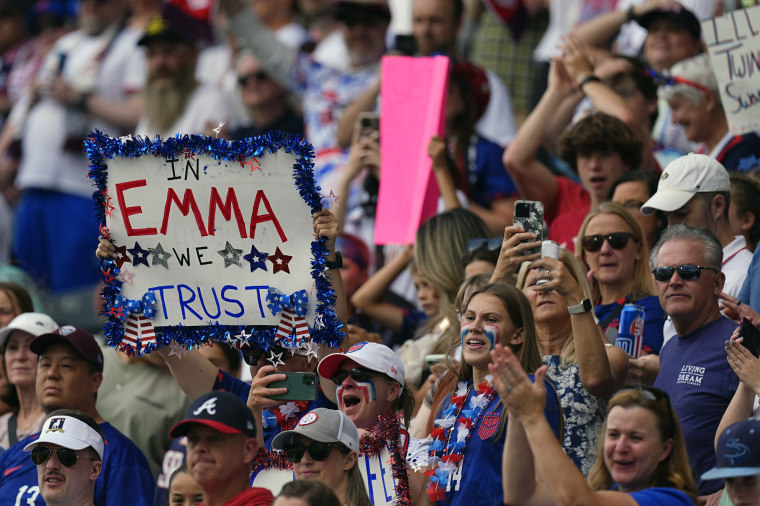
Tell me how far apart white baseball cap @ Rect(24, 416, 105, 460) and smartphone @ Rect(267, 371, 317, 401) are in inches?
37.5

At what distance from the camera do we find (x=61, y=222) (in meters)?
12.9

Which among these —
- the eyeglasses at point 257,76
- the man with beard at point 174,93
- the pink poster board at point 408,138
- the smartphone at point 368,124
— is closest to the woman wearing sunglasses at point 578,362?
the pink poster board at point 408,138

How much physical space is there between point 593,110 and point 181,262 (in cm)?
356

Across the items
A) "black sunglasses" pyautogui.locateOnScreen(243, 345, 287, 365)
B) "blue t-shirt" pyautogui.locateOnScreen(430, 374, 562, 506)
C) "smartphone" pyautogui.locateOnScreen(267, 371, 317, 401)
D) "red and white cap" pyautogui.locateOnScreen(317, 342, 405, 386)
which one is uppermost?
"black sunglasses" pyautogui.locateOnScreen(243, 345, 287, 365)

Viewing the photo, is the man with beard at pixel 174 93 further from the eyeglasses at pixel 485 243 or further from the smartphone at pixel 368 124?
the eyeglasses at pixel 485 243

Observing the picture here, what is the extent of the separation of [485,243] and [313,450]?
221 cm

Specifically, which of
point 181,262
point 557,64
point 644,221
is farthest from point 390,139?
point 181,262

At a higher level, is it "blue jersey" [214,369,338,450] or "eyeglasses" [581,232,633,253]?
"eyeglasses" [581,232,633,253]

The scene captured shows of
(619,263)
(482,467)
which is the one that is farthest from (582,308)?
(619,263)

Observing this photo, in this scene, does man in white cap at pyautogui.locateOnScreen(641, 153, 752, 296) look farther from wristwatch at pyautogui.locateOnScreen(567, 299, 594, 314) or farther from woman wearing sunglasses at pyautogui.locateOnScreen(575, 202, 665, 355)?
wristwatch at pyautogui.locateOnScreen(567, 299, 594, 314)

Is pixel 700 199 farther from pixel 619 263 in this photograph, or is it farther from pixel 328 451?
pixel 328 451

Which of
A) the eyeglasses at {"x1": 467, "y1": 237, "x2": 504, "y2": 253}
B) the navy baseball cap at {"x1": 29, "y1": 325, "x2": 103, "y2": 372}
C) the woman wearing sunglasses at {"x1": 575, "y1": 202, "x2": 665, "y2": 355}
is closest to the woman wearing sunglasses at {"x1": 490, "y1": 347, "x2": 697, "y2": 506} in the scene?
the woman wearing sunglasses at {"x1": 575, "y1": 202, "x2": 665, "y2": 355}

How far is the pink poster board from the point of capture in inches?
362

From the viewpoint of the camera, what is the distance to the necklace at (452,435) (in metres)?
6.26
